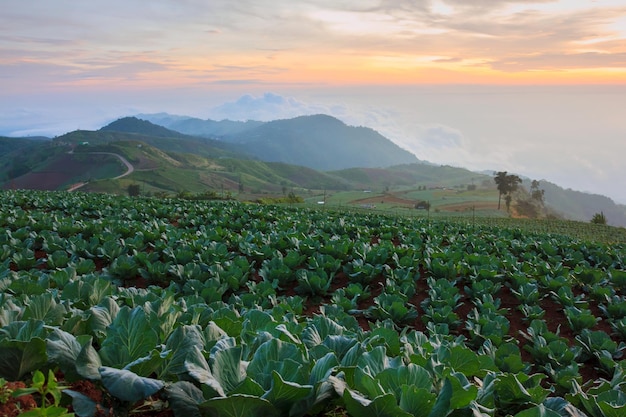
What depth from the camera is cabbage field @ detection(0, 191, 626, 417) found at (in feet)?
9.00

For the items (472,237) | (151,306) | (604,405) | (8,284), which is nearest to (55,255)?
(8,284)

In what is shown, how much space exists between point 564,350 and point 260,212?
1375cm

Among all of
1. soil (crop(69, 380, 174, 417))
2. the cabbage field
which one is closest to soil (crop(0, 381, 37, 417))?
the cabbage field

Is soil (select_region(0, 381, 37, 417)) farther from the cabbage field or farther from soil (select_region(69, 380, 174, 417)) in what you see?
soil (select_region(69, 380, 174, 417))

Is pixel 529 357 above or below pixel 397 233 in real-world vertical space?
below

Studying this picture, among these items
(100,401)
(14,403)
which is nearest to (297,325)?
(100,401)

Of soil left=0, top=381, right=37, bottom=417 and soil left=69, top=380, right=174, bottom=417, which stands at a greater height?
soil left=0, top=381, right=37, bottom=417

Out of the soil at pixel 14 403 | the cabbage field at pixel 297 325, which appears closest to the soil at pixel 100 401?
the cabbage field at pixel 297 325

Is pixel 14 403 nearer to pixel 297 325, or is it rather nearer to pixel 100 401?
pixel 100 401

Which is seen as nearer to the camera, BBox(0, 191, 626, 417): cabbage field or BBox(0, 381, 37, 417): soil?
BBox(0, 381, 37, 417): soil

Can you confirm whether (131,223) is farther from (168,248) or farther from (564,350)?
(564,350)

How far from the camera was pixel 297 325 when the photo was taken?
170 inches

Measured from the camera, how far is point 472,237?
16078mm

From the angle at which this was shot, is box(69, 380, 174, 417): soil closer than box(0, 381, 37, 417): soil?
No
